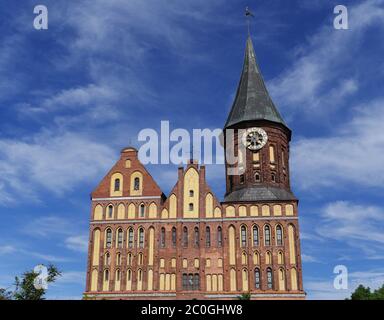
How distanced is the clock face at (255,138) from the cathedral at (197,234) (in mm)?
125

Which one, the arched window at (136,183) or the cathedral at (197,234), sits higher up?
the arched window at (136,183)

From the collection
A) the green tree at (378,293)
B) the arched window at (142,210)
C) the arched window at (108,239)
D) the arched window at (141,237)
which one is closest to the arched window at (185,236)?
the arched window at (141,237)

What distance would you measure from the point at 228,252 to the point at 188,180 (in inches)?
388

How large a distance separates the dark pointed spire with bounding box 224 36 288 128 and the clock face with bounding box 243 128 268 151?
161cm

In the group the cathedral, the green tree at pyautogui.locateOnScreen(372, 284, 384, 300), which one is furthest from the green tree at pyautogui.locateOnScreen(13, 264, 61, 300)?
the green tree at pyautogui.locateOnScreen(372, 284, 384, 300)

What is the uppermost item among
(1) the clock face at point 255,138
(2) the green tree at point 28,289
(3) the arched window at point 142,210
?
(1) the clock face at point 255,138

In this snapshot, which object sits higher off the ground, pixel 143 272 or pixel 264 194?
pixel 264 194

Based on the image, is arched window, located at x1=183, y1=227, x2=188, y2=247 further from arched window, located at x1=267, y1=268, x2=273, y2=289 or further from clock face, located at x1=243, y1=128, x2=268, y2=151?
clock face, located at x1=243, y1=128, x2=268, y2=151

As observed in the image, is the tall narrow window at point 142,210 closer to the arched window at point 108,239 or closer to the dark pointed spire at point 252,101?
the arched window at point 108,239

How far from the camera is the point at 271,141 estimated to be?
61719 mm

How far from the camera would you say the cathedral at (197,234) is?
2133 inches
